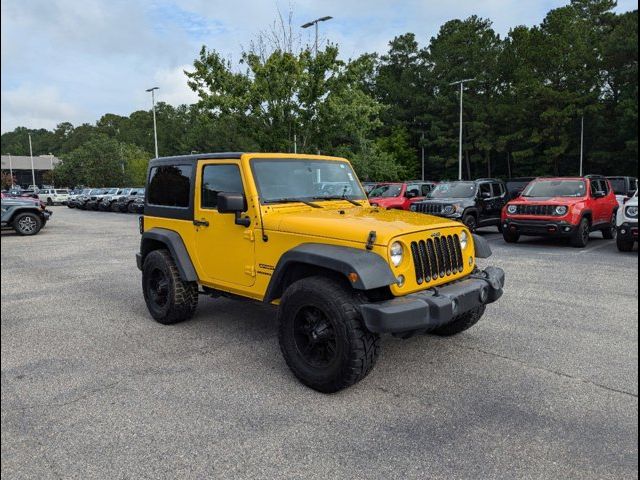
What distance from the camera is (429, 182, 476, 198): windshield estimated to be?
14.6m

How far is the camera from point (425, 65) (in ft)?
195

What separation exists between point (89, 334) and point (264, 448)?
10.4 feet

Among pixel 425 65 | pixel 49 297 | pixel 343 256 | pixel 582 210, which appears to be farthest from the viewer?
pixel 425 65

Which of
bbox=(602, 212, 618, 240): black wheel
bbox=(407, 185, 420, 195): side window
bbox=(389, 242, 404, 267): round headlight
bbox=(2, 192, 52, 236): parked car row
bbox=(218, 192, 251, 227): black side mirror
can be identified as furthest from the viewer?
bbox=(407, 185, 420, 195): side window

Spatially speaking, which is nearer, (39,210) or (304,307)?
(304,307)

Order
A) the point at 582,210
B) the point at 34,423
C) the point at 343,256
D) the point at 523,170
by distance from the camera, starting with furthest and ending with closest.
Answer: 1. the point at 523,170
2. the point at 582,210
3. the point at 343,256
4. the point at 34,423

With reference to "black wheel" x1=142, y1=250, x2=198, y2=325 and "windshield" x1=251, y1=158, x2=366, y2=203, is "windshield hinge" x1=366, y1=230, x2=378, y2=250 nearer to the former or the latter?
"windshield" x1=251, y1=158, x2=366, y2=203

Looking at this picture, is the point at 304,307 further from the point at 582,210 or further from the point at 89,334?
the point at 582,210

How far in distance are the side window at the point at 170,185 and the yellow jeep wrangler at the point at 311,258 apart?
22 millimetres

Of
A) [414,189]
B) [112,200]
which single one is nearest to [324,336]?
[414,189]

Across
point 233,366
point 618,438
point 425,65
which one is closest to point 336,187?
point 233,366

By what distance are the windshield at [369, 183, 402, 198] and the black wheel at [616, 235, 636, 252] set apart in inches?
314

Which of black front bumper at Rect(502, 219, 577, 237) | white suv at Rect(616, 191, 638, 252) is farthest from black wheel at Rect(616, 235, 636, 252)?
black front bumper at Rect(502, 219, 577, 237)

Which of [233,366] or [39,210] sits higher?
[39,210]
